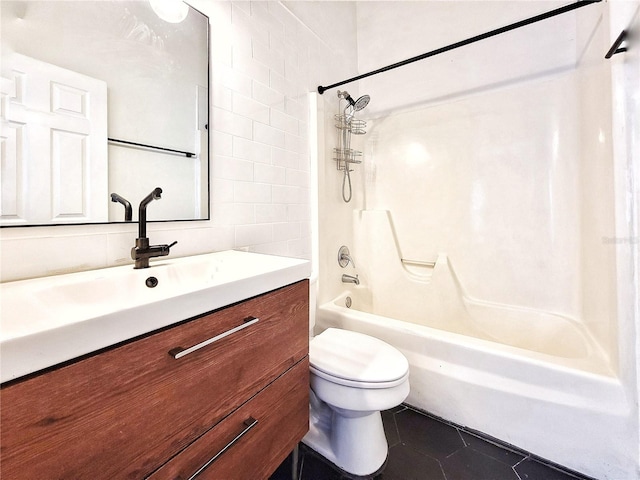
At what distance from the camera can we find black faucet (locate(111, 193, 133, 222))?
899 millimetres

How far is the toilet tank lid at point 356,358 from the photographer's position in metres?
1.03

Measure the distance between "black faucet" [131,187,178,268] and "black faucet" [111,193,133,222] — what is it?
7cm

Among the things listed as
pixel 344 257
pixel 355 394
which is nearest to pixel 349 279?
pixel 344 257

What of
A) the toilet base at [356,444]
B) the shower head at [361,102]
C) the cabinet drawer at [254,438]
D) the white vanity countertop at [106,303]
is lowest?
the toilet base at [356,444]

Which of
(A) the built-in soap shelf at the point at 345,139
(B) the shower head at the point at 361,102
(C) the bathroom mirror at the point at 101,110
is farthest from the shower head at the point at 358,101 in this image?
(C) the bathroom mirror at the point at 101,110

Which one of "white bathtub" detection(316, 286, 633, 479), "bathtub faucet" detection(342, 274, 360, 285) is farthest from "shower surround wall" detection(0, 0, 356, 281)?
"white bathtub" detection(316, 286, 633, 479)

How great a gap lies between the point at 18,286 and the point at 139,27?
3.13 ft

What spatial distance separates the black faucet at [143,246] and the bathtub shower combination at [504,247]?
108 centimetres

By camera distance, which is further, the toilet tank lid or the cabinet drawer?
the toilet tank lid

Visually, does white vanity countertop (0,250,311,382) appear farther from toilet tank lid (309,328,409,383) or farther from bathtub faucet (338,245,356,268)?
bathtub faucet (338,245,356,268)

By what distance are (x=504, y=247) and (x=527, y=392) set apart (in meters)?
0.99

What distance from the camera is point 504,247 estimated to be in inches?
72.6

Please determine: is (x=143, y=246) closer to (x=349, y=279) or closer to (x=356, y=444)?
(x=356, y=444)

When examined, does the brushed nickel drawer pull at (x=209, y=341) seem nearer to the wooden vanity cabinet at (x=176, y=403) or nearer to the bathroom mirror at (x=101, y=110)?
the wooden vanity cabinet at (x=176, y=403)
